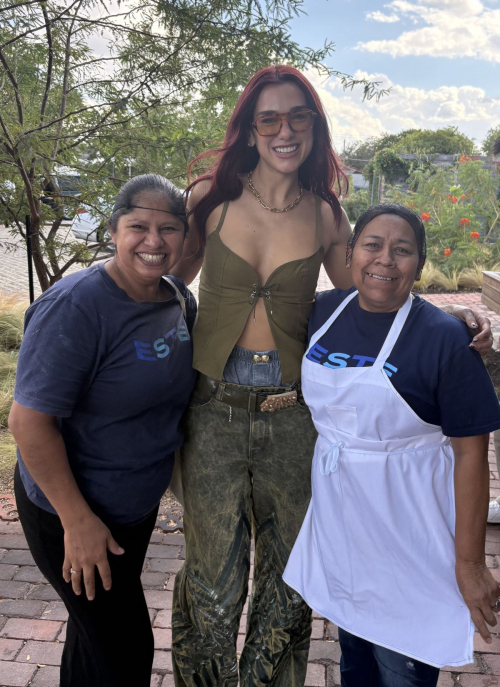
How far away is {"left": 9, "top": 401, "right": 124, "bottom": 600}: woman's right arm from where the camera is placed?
154 cm

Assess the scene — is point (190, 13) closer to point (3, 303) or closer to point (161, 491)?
point (161, 491)

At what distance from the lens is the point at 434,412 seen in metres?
1.64

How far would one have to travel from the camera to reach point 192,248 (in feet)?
7.29

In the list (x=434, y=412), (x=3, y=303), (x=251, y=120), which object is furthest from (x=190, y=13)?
(x=3, y=303)

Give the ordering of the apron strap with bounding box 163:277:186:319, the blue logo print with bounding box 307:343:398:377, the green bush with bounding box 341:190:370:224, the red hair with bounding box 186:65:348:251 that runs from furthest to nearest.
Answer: the green bush with bounding box 341:190:370:224 → the red hair with bounding box 186:65:348:251 → the apron strap with bounding box 163:277:186:319 → the blue logo print with bounding box 307:343:398:377

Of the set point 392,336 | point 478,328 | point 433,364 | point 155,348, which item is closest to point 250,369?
point 155,348

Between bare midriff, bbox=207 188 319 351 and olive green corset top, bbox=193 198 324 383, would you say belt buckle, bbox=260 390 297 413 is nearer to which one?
olive green corset top, bbox=193 198 324 383

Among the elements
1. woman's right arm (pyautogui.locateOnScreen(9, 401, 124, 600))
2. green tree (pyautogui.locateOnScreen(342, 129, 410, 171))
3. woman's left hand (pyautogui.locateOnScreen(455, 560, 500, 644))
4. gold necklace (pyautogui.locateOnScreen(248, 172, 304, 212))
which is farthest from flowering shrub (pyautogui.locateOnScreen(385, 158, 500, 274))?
green tree (pyautogui.locateOnScreen(342, 129, 410, 171))

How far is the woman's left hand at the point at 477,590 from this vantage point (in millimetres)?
1578

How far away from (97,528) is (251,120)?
1514 millimetres

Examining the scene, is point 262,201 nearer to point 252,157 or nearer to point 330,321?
point 252,157

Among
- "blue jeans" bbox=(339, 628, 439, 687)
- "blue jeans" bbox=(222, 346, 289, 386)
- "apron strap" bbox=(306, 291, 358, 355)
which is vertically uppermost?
"apron strap" bbox=(306, 291, 358, 355)

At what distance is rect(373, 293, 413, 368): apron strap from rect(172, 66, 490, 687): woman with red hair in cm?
39

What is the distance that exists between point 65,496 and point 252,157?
4.56 ft
